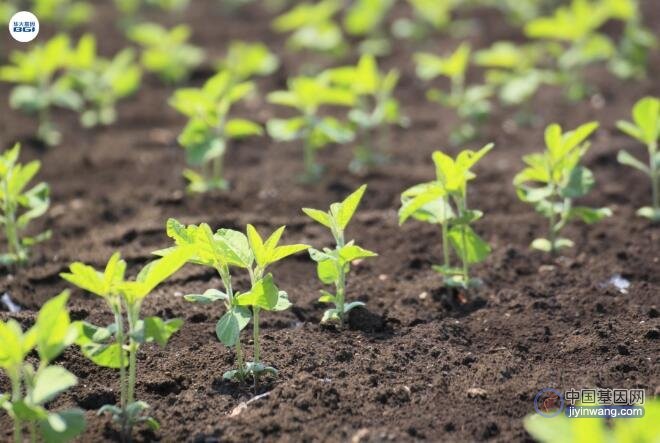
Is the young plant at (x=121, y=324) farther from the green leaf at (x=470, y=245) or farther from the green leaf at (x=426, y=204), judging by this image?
the green leaf at (x=470, y=245)

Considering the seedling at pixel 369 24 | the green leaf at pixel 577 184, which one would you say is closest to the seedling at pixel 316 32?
the seedling at pixel 369 24

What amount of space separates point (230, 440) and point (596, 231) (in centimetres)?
254

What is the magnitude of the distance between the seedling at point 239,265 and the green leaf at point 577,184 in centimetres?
150

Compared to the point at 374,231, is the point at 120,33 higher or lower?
higher

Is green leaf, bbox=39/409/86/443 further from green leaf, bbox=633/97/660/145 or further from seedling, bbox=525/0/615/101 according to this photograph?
seedling, bbox=525/0/615/101

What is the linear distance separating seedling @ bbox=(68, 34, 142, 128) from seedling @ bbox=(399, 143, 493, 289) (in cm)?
350

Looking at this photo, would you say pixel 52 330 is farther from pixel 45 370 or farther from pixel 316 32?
pixel 316 32

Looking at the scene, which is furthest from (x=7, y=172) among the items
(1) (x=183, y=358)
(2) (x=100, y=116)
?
(2) (x=100, y=116)

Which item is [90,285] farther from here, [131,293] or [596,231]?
[596,231]

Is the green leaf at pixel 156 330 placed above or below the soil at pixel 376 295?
above

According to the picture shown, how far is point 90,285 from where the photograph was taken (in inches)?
109

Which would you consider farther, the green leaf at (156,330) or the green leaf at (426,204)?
the green leaf at (426,204)

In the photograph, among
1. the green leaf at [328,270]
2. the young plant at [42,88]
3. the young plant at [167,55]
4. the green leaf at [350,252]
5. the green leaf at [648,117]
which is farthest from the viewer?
the young plant at [167,55]

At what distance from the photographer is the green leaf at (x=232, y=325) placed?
297 cm
